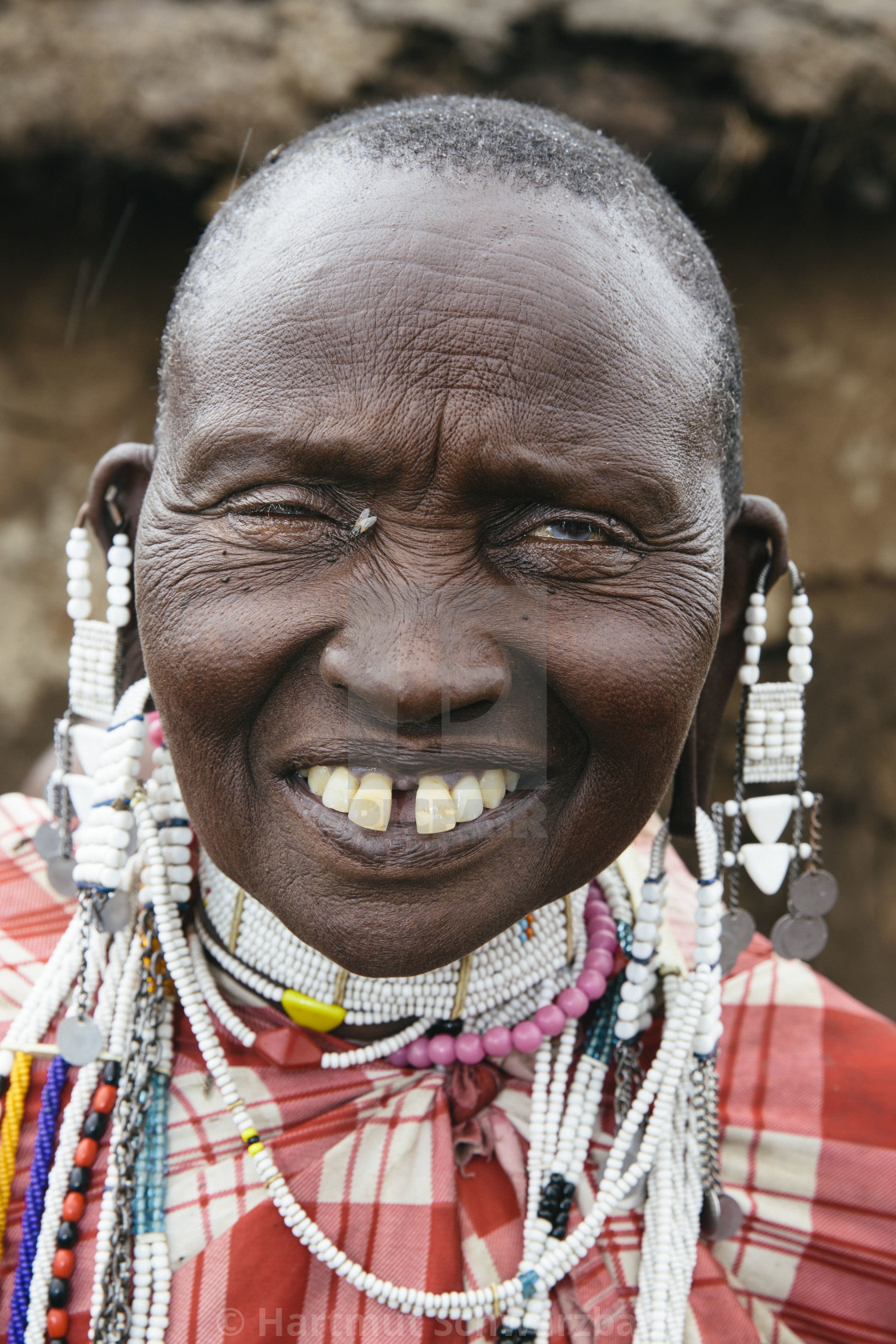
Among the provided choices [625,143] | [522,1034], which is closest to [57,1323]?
[522,1034]

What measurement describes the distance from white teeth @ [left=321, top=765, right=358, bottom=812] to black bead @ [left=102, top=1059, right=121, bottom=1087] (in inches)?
23.7

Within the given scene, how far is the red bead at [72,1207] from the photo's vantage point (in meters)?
1.61

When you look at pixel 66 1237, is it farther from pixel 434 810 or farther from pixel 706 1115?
pixel 706 1115

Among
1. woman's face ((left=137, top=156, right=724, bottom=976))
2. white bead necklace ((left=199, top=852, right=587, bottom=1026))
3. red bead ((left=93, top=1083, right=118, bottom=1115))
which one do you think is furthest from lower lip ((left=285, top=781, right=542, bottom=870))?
red bead ((left=93, top=1083, right=118, bottom=1115))

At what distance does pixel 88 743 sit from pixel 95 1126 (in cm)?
60

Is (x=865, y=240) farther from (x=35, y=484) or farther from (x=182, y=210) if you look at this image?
(x=35, y=484)

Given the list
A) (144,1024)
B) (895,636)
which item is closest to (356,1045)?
(144,1024)

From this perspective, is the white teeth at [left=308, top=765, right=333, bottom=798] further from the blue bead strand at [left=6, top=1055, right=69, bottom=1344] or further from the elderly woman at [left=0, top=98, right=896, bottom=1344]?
the blue bead strand at [left=6, top=1055, right=69, bottom=1344]

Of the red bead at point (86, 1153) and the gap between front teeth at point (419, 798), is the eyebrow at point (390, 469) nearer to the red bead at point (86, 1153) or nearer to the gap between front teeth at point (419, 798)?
the gap between front teeth at point (419, 798)

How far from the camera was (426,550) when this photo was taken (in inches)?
55.4

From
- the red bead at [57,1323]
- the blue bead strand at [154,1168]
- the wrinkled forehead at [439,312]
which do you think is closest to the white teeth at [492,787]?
the wrinkled forehead at [439,312]

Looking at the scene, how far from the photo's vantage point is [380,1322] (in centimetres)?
159

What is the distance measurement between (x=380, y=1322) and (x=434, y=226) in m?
1.50

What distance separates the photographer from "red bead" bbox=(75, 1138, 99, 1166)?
5.39ft
